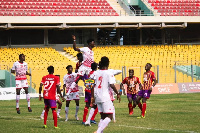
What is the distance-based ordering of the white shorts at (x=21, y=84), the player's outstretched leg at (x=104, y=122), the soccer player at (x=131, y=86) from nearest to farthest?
the player's outstretched leg at (x=104, y=122)
the soccer player at (x=131, y=86)
the white shorts at (x=21, y=84)

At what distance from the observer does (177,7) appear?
52781mm

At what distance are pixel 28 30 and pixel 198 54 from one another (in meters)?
17.7

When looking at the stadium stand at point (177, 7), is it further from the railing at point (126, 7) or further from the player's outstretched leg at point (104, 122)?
the player's outstretched leg at point (104, 122)

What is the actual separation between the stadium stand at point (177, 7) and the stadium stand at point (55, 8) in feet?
17.4

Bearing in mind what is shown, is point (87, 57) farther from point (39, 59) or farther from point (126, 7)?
point (126, 7)

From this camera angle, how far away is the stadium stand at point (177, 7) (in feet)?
169

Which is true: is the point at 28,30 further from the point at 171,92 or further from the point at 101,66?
the point at 101,66

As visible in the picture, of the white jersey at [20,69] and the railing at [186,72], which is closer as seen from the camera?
the white jersey at [20,69]

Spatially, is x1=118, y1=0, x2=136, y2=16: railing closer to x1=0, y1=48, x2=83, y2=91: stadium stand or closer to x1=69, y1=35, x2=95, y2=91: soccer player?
x1=0, y1=48, x2=83, y2=91: stadium stand

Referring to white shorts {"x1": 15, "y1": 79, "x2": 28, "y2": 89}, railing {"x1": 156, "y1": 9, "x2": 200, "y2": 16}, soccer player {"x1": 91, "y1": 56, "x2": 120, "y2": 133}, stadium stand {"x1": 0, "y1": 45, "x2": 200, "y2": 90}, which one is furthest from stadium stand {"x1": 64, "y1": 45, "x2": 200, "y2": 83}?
soccer player {"x1": 91, "y1": 56, "x2": 120, "y2": 133}

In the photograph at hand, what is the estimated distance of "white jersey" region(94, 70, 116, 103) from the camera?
11.0m

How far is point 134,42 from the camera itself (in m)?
54.2

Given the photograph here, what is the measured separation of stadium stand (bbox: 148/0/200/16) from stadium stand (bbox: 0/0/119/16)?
5300 millimetres

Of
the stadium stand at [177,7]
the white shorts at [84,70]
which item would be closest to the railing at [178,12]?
the stadium stand at [177,7]
